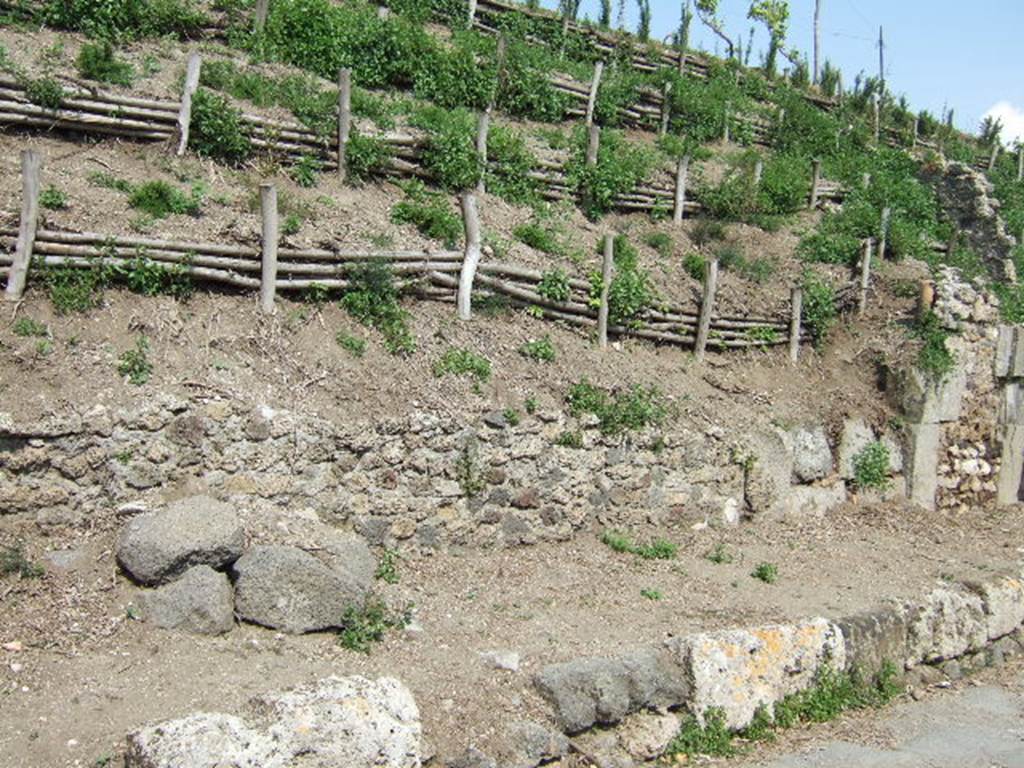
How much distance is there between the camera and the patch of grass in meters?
9.03

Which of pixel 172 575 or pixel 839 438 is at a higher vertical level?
pixel 839 438

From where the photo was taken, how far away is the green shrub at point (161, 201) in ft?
29.2

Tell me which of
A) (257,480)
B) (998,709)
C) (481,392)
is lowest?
(998,709)

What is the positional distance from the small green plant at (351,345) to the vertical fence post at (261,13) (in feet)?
22.2

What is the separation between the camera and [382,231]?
10164 millimetres

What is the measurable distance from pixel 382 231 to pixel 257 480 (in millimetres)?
3562

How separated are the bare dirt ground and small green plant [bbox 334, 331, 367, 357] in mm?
1812

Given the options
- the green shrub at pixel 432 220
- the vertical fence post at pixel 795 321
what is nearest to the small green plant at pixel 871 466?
the vertical fence post at pixel 795 321

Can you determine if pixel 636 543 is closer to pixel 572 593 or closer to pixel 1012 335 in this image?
pixel 572 593

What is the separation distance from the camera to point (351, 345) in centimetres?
855

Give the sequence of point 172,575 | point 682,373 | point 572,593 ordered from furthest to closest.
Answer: point 682,373 < point 572,593 < point 172,575

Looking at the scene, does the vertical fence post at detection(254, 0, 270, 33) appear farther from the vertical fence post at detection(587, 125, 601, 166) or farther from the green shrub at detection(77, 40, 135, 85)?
the vertical fence post at detection(587, 125, 601, 166)

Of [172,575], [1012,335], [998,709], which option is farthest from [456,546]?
[1012,335]

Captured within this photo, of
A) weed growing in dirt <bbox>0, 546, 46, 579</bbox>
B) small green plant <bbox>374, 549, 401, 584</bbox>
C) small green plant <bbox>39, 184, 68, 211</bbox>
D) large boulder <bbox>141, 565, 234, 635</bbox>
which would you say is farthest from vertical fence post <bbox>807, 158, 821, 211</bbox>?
weed growing in dirt <bbox>0, 546, 46, 579</bbox>
